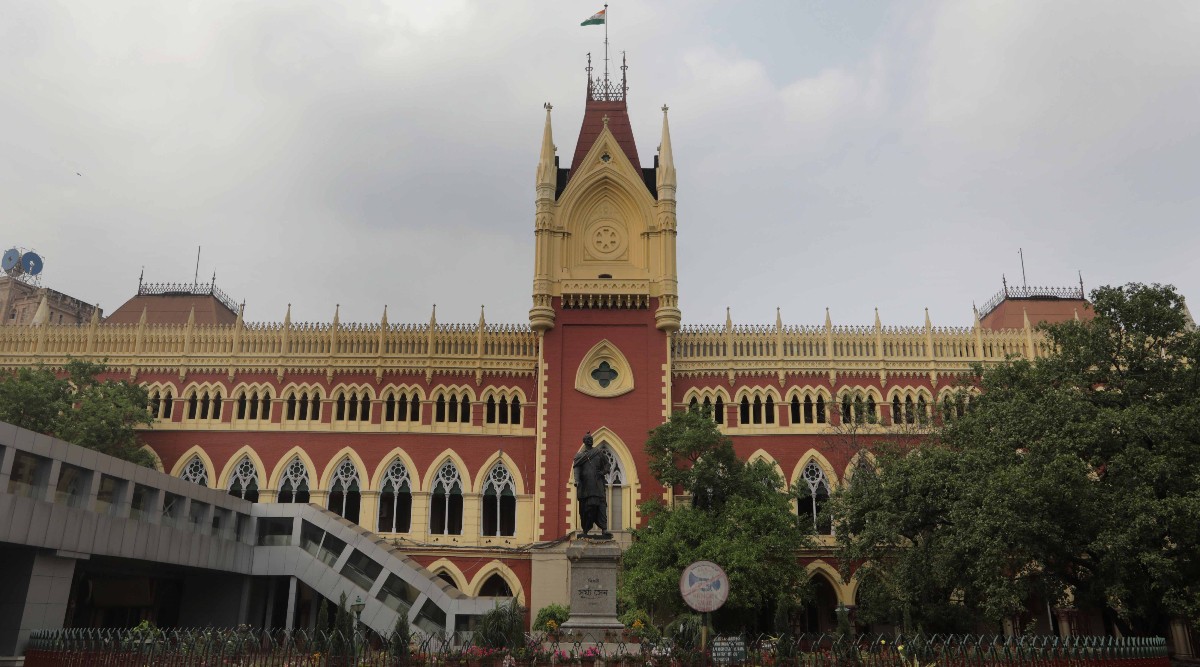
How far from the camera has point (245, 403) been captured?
39031 mm

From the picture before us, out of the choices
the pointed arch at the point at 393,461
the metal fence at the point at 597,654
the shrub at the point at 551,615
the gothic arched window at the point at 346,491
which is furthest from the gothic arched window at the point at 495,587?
the metal fence at the point at 597,654

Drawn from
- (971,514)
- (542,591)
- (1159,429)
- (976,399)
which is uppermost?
(976,399)

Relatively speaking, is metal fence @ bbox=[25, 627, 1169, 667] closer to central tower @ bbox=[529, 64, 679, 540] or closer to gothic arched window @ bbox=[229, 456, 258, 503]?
central tower @ bbox=[529, 64, 679, 540]

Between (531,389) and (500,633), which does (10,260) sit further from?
(500,633)

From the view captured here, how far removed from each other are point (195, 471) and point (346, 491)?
636 centimetres

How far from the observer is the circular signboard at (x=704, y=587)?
17703 mm

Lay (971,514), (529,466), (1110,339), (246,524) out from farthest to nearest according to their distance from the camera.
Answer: (529,466) → (246,524) → (1110,339) → (971,514)

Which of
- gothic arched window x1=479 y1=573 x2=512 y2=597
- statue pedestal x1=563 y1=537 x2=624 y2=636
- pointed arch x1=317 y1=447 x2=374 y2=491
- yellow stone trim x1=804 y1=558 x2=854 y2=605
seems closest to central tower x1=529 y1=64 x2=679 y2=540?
gothic arched window x1=479 y1=573 x2=512 y2=597

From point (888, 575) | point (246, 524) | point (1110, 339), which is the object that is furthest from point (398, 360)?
point (1110, 339)

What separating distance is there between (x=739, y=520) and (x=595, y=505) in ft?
32.2

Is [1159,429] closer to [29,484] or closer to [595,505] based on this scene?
[595,505]

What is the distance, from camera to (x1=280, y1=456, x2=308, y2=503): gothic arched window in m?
37.7

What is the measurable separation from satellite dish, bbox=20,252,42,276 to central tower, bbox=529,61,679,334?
1613 inches

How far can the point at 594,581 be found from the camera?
21.2 meters
